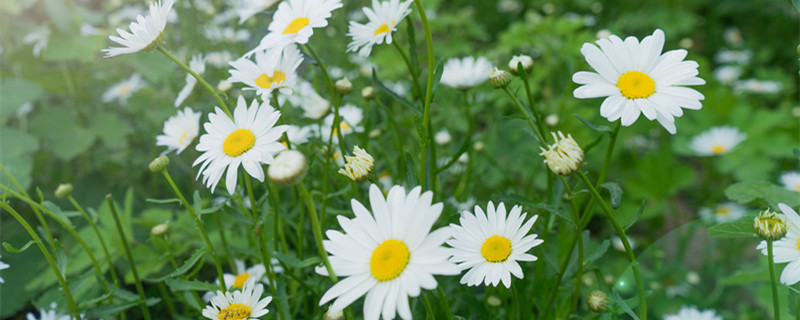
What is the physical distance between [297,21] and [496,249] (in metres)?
0.39

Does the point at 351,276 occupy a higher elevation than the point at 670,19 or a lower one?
lower

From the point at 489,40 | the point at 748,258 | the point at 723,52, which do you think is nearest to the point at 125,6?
the point at 489,40

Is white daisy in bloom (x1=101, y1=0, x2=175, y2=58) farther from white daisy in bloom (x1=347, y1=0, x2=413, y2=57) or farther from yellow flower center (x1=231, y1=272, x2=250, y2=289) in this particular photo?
yellow flower center (x1=231, y1=272, x2=250, y2=289)

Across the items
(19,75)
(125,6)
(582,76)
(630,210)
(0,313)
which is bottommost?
(0,313)

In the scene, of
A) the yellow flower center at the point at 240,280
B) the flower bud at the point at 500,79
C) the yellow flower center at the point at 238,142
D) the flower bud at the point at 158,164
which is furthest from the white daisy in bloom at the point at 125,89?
the flower bud at the point at 500,79

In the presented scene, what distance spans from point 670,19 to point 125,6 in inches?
101

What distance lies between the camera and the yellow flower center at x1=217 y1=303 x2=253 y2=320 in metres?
0.67

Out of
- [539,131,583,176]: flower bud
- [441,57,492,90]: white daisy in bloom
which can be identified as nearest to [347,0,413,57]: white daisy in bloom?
[539,131,583,176]: flower bud

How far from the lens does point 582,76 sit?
621 millimetres

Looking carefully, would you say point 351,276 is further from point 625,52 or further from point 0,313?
point 0,313

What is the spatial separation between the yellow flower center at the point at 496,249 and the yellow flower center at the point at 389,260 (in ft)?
0.51

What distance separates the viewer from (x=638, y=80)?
632 mm

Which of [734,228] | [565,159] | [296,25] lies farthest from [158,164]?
[734,228]

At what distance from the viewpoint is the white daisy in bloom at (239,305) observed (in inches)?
26.4
